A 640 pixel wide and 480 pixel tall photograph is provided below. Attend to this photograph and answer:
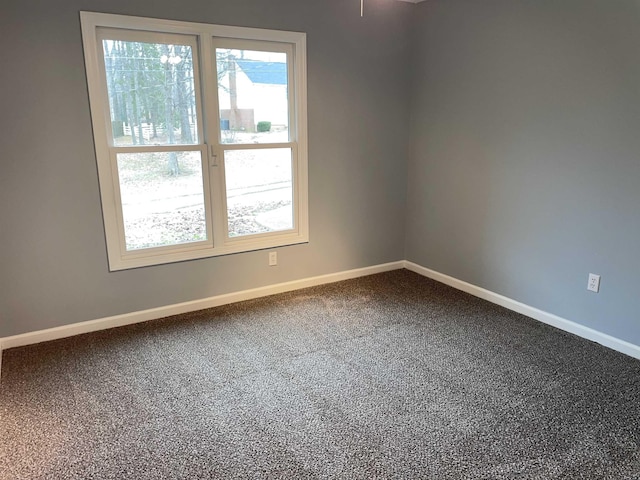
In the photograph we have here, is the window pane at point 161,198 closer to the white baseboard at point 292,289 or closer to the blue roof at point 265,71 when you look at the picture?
the white baseboard at point 292,289

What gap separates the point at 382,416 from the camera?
7.46 feet

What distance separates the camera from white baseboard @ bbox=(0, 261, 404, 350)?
305cm

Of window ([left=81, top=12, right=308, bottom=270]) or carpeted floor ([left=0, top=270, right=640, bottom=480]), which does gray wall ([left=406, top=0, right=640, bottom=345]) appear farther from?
window ([left=81, top=12, right=308, bottom=270])

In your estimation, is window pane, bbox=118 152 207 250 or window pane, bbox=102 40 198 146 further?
window pane, bbox=118 152 207 250

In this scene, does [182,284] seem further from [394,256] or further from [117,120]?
[394,256]

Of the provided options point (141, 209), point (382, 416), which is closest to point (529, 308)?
point (382, 416)

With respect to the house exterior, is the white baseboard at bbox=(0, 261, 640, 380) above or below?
below

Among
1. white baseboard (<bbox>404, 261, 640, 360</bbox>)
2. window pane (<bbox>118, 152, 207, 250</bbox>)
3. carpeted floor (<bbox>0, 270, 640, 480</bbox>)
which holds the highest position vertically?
window pane (<bbox>118, 152, 207, 250</bbox>)

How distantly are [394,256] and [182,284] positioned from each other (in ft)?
6.80

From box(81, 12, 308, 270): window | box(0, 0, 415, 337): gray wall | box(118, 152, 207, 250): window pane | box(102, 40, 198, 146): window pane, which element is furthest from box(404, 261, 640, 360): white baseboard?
box(102, 40, 198, 146): window pane

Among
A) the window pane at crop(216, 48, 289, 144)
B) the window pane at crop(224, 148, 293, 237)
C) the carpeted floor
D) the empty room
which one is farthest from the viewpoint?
the window pane at crop(224, 148, 293, 237)

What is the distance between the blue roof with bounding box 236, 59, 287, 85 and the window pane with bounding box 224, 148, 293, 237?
534mm

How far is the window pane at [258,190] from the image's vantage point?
3586 millimetres

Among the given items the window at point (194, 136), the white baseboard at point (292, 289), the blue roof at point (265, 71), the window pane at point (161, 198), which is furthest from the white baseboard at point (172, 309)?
the blue roof at point (265, 71)
